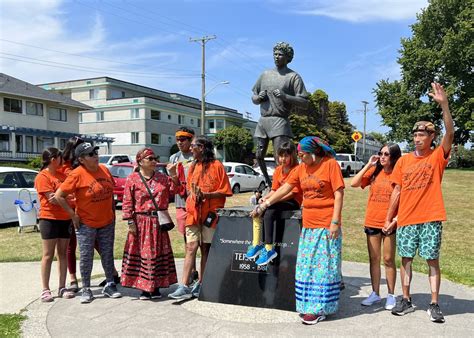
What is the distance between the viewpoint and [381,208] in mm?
4758

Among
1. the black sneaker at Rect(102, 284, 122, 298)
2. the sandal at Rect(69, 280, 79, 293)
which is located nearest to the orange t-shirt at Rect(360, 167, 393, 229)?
the black sneaker at Rect(102, 284, 122, 298)

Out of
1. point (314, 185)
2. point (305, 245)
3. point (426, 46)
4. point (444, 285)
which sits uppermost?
point (426, 46)

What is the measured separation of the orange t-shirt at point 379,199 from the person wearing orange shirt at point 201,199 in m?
1.62

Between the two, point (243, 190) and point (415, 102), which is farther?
point (415, 102)

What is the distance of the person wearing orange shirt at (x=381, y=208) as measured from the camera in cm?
473

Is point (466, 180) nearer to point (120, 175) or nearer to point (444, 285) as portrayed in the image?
point (120, 175)

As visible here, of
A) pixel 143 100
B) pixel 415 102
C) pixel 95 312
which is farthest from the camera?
pixel 143 100

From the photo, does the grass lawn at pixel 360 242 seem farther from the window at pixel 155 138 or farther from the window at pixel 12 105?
the window at pixel 155 138

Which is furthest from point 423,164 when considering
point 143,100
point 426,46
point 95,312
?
point 143,100

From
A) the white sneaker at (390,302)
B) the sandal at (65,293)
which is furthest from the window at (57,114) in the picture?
the white sneaker at (390,302)

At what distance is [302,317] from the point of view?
14.5ft

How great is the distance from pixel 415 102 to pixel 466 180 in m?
13.3

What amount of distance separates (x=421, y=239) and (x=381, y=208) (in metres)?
0.55

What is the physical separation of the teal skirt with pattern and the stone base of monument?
0.39m
